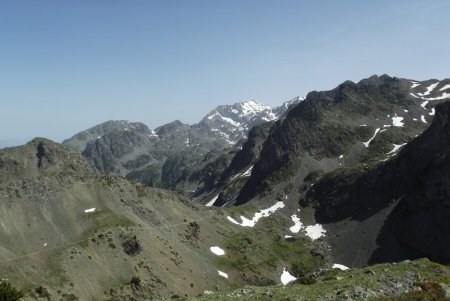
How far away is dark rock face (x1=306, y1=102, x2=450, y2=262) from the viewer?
15938 centimetres

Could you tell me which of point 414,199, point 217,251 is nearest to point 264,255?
point 217,251

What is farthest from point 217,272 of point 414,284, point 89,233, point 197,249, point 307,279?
point 414,284

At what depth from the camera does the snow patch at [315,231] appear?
182675mm

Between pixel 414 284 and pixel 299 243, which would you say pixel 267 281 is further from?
pixel 414 284

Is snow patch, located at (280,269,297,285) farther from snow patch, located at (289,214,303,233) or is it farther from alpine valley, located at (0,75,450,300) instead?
snow patch, located at (289,214,303,233)

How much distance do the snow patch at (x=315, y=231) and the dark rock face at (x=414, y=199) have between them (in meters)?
5.32

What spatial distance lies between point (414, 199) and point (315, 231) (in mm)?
40851

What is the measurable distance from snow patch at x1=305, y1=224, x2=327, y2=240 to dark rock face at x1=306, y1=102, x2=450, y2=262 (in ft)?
17.5

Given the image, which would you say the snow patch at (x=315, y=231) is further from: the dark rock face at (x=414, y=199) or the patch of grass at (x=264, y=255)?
the patch of grass at (x=264, y=255)

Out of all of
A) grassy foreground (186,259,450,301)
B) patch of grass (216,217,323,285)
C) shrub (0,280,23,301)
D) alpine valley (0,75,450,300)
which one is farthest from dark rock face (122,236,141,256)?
grassy foreground (186,259,450,301)

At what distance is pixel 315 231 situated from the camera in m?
187

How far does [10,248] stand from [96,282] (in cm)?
1947

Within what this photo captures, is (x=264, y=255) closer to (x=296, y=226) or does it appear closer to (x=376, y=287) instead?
(x=296, y=226)

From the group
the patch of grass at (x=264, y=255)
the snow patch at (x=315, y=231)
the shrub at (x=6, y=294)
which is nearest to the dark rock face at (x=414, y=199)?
the snow patch at (x=315, y=231)
